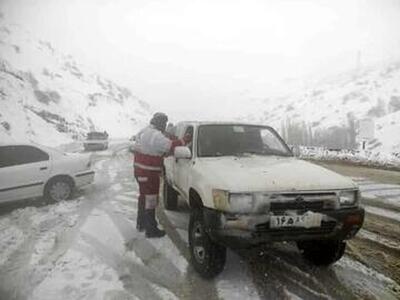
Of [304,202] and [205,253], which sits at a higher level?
[304,202]

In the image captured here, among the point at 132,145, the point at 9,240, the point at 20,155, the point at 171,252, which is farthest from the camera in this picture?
the point at 20,155

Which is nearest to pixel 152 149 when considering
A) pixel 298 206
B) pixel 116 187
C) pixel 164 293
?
pixel 164 293

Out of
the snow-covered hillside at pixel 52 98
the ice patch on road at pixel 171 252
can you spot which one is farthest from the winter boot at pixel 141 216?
the snow-covered hillside at pixel 52 98

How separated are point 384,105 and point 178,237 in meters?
58.8

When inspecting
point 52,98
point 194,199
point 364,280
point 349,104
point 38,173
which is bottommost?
point 364,280

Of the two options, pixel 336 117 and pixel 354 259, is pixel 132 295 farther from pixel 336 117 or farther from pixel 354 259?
pixel 336 117

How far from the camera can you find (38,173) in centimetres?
855

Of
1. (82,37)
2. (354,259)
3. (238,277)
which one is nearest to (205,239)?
(238,277)

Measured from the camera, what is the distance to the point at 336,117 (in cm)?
5750

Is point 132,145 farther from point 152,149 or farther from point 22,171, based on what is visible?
point 22,171

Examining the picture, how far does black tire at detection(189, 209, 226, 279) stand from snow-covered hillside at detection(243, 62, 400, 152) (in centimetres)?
3896

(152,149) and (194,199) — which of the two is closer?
(194,199)

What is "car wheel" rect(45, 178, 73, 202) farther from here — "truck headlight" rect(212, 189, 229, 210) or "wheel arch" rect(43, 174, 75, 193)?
"truck headlight" rect(212, 189, 229, 210)

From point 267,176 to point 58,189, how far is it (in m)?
6.01
